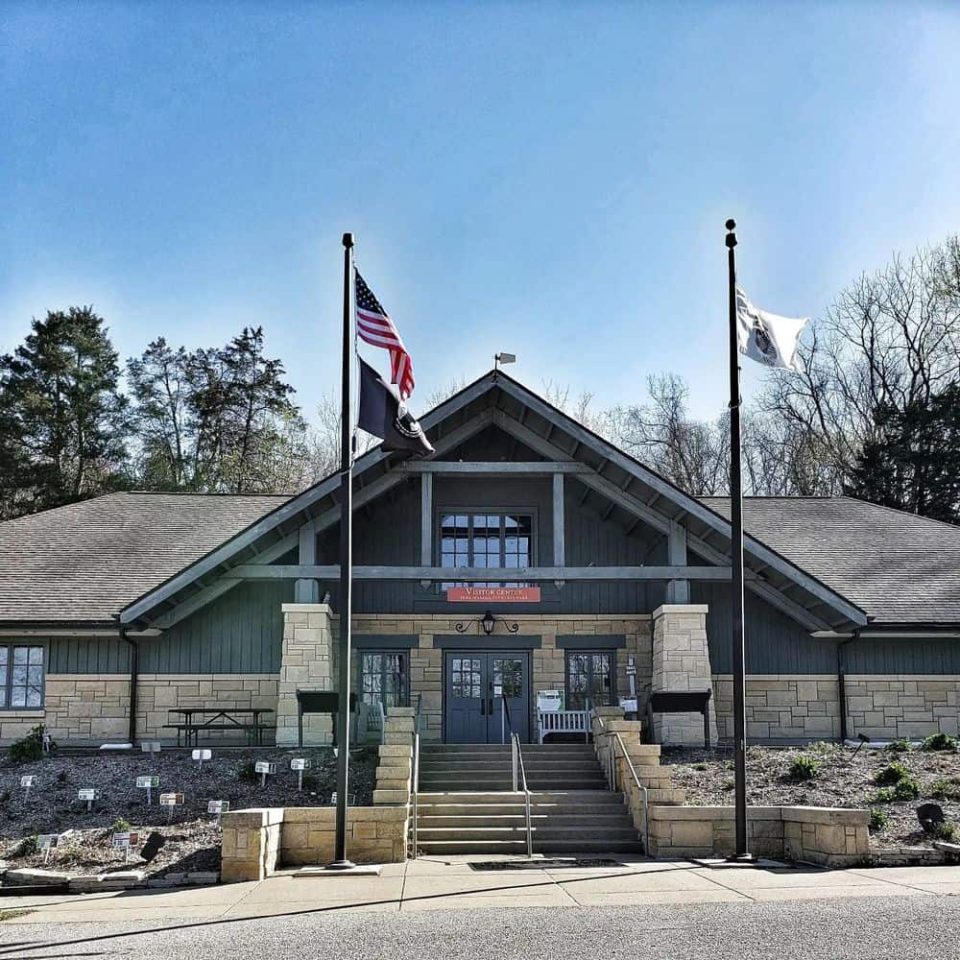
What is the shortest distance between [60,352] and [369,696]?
29653 mm

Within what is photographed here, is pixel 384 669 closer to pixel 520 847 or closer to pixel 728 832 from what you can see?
pixel 520 847

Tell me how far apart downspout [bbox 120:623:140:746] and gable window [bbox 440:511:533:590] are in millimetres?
5582

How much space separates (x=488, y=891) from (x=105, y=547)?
14.1m

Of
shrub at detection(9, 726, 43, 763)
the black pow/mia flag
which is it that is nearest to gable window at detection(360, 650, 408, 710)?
shrub at detection(9, 726, 43, 763)

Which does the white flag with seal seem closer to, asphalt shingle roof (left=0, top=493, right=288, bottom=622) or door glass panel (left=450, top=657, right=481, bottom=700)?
door glass panel (left=450, top=657, right=481, bottom=700)

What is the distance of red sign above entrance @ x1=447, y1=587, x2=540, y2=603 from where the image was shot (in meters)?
20.3

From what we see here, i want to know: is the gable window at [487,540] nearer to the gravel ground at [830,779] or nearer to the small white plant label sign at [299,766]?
the gravel ground at [830,779]

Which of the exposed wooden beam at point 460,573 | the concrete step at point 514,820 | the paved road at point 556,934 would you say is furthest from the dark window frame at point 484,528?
the paved road at point 556,934

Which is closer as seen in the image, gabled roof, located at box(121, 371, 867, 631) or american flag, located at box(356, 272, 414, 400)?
american flag, located at box(356, 272, 414, 400)

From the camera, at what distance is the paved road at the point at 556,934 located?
8250mm

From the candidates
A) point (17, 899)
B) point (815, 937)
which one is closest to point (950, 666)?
point (815, 937)

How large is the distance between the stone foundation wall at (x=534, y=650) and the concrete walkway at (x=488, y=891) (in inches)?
310

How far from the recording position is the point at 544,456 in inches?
804

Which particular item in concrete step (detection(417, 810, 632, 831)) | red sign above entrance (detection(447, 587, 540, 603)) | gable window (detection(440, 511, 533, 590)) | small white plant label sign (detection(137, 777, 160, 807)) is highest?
gable window (detection(440, 511, 533, 590))
